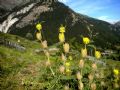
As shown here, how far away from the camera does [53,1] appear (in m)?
148

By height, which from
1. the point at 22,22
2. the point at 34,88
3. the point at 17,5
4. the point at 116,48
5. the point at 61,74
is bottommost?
the point at 34,88

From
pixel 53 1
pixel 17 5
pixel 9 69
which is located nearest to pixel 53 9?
pixel 53 1

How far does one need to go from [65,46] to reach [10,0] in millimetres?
132658

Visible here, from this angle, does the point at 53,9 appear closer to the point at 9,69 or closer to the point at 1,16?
the point at 1,16

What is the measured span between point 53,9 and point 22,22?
19.4 meters

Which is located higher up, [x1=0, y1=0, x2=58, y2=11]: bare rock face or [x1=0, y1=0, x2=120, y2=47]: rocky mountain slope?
[x1=0, y1=0, x2=58, y2=11]: bare rock face

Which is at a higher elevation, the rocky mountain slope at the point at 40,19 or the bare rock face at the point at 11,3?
the bare rock face at the point at 11,3

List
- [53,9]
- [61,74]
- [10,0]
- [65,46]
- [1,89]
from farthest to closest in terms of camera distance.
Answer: [53,9] < [10,0] < [1,89] < [61,74] < [65,46]

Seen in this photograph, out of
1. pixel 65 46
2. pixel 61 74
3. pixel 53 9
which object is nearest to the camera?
pixel 65 46

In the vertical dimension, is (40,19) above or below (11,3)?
below

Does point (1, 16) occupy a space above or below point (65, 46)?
above

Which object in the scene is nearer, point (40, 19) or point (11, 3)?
point (11, 3)

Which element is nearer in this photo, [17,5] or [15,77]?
[15,77]

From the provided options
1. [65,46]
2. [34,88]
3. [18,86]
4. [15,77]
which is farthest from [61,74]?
[15,77]
